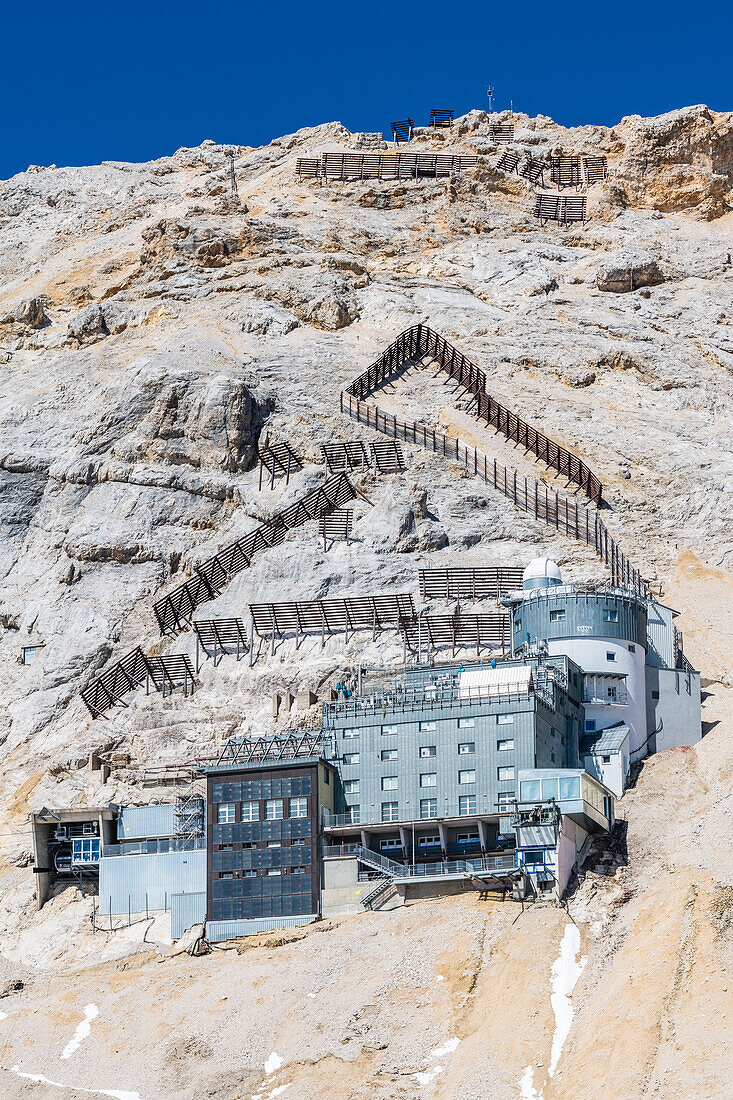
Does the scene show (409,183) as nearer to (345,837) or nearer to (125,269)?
(125,269)

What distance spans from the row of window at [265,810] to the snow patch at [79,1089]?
15996 millimetres

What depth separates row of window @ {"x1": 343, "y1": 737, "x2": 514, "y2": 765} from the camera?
264 feet

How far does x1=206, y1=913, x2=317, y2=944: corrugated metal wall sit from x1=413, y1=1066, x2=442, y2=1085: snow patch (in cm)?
1369

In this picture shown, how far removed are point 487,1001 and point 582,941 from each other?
5661 mm

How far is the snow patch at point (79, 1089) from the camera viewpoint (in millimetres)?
66812

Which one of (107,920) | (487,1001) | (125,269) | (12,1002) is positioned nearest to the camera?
(487,1001)

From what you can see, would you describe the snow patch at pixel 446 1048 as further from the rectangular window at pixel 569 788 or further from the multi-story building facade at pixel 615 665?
the multi-story building facade at pixel 615 665

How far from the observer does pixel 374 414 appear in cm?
11244

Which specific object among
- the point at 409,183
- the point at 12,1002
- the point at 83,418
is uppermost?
the point at 409,183

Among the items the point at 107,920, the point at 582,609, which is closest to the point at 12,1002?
the point at 107,920

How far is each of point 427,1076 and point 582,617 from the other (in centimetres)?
3147

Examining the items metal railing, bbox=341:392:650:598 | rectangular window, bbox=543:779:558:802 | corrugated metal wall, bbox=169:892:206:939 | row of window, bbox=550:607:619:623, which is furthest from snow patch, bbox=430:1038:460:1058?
metal railing, bbox=341:392:650:598

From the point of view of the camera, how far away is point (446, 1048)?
213ft

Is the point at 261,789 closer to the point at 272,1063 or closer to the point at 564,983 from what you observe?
the point at 272,1063
